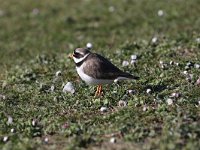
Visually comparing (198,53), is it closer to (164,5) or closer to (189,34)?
(189,34)

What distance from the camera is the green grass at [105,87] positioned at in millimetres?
10031

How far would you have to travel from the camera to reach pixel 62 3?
2533 cm

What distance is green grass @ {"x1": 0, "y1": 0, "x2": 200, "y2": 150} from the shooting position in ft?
32.9

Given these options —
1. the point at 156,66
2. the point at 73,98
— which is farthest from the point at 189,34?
the point at 73,98

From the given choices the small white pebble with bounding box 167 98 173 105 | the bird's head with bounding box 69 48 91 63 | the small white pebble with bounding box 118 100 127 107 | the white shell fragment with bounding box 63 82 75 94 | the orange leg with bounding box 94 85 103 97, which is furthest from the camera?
the white shell fragment with bounding box 63 82 75 94

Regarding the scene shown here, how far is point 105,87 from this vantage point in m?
12.9

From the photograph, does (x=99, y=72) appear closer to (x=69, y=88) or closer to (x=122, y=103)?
(x=122, y=103)

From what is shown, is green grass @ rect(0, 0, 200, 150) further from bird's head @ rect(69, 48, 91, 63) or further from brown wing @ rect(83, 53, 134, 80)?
bird's head @ rect(69, 48, 91, 63)

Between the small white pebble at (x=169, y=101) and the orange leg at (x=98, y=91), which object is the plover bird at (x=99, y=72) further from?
the small white pebble at (x=169, y=101)

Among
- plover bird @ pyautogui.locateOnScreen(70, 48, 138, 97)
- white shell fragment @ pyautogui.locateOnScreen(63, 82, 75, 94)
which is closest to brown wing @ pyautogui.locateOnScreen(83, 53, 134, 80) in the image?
plover bird @ pyautogui.locateOnScreen(70, 48, 138, 97)

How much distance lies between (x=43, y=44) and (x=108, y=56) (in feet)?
17.4

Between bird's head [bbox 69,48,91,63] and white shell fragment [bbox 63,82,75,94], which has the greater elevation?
bird's head [bbox 69,48,91,63]

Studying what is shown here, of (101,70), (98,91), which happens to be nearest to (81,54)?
(101,70)

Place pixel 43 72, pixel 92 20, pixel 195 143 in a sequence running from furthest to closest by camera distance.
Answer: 1. pixel 92 20
2. pixel 43 72
3. pixel 195 143
